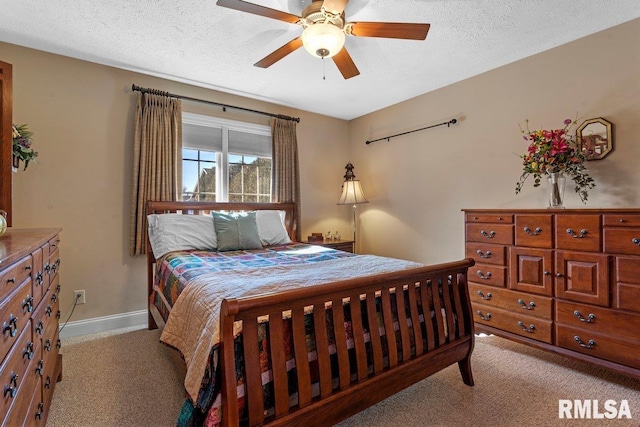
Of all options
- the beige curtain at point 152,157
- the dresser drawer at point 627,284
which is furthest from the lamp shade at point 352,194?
the dresser drawer at point 627,284

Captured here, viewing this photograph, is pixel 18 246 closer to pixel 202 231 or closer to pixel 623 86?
pixel 202 231

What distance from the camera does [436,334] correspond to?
1.86 m

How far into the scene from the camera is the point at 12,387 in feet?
3.22

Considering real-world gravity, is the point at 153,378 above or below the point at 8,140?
below

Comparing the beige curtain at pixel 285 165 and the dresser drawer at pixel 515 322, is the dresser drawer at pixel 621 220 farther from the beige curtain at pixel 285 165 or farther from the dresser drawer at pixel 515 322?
the beige curtain at pixel 285 165

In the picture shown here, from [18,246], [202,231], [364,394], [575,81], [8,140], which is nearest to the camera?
[18,246]

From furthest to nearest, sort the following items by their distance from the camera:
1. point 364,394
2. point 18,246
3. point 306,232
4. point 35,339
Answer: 1. point 306,232
2. point 364,394
3. point 35,339
4. point 18,246

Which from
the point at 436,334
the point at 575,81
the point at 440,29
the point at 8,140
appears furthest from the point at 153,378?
the point at 575,81

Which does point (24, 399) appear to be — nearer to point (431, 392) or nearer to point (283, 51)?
point (431, 392)

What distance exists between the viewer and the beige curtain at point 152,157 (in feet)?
9.89

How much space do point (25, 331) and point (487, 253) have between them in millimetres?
2811

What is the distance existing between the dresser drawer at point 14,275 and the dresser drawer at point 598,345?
2.93m

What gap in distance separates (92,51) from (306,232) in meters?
2.93

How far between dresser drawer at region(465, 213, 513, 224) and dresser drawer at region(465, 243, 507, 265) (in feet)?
0.65
